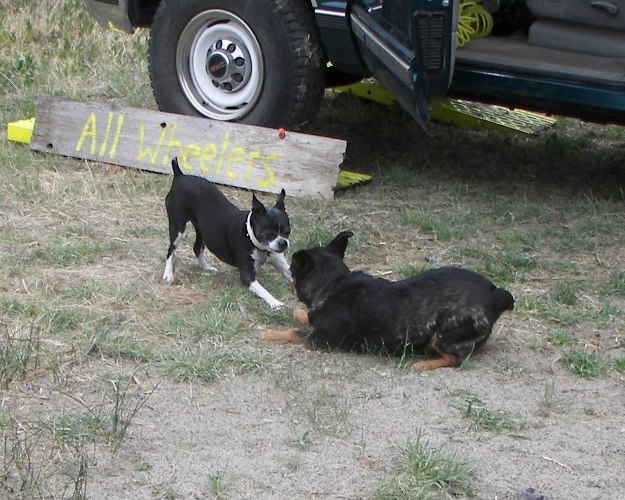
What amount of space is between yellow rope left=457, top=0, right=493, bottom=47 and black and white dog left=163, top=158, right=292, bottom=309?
2364 millimetres

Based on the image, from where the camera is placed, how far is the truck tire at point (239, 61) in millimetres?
7344

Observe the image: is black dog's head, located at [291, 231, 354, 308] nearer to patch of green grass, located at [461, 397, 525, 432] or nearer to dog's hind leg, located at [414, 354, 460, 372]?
dog's hind leg, located at [414, 354, 460, 372]

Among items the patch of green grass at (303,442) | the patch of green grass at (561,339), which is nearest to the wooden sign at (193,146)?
the patch of green grass at (561,339)

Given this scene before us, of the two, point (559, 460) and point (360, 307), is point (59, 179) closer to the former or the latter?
point (360, 307)

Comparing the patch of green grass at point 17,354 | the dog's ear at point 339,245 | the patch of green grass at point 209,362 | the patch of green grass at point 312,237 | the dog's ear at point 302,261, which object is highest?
the dog's ear at point 339,245

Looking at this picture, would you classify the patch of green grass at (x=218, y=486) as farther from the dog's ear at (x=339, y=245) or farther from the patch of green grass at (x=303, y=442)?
the dog's ear at (x=339, y=245)

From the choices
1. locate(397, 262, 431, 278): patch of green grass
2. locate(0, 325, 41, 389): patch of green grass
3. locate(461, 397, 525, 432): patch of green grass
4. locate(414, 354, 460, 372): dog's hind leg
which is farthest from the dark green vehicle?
locate(0, 325, 41, 389): patch of green grass

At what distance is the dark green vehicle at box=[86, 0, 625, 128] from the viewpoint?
661 centimetres

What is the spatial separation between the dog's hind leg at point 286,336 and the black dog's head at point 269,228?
1.76ft

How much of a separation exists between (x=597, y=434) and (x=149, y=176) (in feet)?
13.2

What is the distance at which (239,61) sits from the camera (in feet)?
24.9

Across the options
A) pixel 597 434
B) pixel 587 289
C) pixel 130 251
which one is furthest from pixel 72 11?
pixel 597 434

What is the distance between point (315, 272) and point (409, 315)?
1.80 feet

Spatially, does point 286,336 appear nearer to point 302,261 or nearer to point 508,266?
point 302,261
